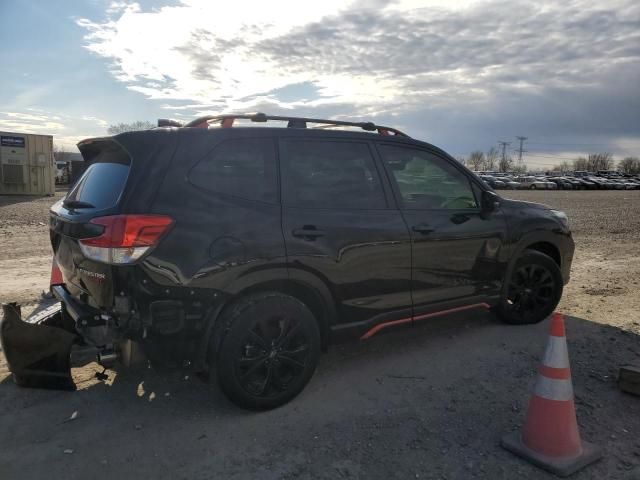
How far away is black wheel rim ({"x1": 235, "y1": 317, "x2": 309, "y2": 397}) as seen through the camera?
3312 millimetres

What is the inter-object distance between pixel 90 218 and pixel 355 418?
7.00 feet

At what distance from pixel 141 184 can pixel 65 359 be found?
4.65 feet

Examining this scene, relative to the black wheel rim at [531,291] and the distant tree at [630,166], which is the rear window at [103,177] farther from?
the distant tree at [630,166]

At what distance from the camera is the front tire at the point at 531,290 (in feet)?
16.4

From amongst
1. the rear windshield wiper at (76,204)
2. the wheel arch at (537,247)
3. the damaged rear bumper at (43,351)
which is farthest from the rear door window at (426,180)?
the damaged rear bumper at (43,351)

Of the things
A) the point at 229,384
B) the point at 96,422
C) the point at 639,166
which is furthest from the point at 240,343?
the point at 639,166

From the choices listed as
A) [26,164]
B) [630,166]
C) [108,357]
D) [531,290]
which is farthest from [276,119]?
[630,166]

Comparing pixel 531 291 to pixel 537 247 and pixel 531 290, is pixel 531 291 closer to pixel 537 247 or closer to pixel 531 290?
pixel 531 290

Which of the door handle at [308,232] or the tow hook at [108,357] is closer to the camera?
the tow hook at [108,357]

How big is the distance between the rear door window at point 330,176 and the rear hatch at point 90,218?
3.55ft

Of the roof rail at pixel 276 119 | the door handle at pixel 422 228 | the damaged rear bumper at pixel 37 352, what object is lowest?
the damaged rear bumper at pixel 37 352

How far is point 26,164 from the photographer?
75.9 feet

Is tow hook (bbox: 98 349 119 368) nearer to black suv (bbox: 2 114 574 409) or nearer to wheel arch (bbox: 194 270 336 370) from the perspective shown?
black suv (bbox: 2 114 574 409)

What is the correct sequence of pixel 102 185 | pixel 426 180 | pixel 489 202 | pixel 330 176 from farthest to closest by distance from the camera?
pixel 489 202, pixel 426 180, pixel 330 176, pixel 102 185
